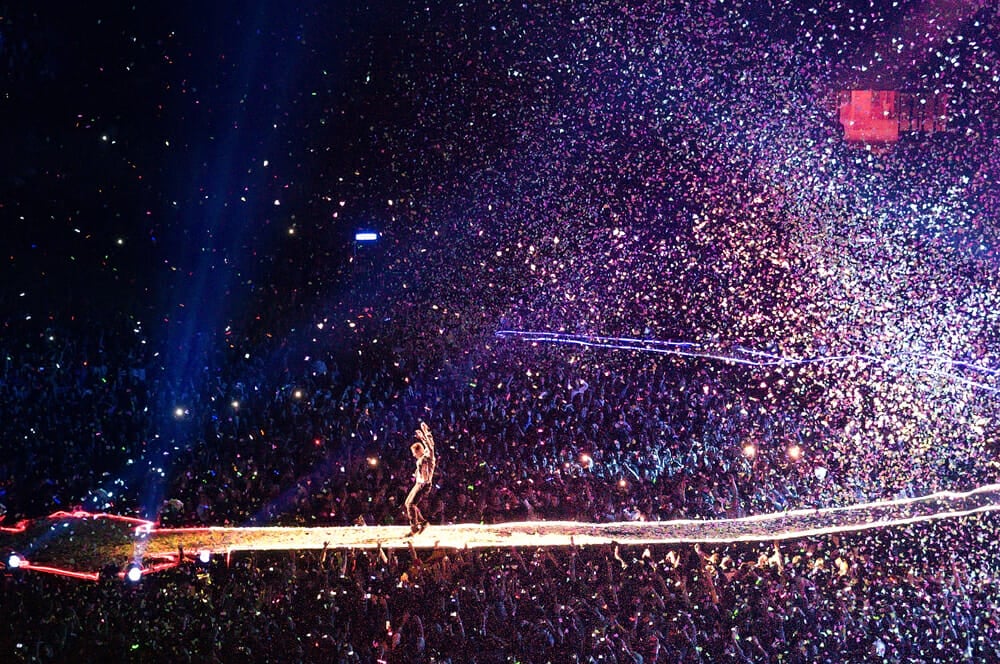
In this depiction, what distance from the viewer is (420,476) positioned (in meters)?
Answer: 1.05

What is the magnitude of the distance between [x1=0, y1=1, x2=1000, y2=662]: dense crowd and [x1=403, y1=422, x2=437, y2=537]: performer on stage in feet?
→ 0.05

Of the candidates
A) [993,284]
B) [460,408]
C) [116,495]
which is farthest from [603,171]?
[116,495]

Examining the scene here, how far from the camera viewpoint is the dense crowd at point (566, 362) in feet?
3.04

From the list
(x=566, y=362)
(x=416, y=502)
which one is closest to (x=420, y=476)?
(x=416, y=502)

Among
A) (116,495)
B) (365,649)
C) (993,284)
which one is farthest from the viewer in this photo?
(993,284)

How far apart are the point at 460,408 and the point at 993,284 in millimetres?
947

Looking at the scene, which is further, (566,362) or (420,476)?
(566,362)

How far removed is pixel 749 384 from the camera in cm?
117

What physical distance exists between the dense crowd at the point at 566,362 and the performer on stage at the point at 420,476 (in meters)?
0.02

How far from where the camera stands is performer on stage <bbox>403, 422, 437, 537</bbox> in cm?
102

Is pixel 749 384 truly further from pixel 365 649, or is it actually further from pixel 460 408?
pixel 365 649

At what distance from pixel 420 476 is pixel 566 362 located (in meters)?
0.31

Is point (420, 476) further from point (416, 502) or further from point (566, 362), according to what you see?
point (566, 362)

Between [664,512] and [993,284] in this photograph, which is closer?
[664,512]
